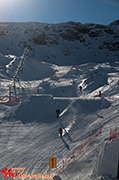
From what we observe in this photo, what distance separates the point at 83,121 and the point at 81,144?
371 centimetres

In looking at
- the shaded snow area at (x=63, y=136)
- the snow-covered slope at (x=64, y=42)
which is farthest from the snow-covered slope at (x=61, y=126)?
the snow-covered slope at (x=64, y=42)

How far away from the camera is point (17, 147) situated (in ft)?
40.4

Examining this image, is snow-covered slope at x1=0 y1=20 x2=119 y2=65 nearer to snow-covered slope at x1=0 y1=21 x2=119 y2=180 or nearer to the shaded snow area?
snow-covered slope at x1=0 y1=21 x2=119 y2=180

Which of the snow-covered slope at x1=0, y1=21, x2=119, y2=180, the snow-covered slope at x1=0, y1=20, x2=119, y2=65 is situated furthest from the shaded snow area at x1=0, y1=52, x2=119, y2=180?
the snow-covered slope at x1=0, y1=20, x2=119, y2=65

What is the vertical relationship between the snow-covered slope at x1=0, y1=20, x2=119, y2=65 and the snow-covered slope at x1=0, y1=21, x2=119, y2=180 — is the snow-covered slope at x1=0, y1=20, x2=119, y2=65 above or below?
above

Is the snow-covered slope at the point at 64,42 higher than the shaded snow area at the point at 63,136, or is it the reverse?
the snow-covered slope at the point at 64,42

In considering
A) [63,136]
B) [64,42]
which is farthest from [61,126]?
[64,42]

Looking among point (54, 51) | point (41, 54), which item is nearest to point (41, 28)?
point (54, 51)

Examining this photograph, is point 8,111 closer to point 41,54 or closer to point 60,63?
point 60,63

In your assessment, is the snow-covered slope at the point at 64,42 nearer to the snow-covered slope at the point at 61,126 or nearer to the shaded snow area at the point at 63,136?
the snow-covered slope at the point at 61,126

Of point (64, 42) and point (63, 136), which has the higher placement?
point (64, 42)

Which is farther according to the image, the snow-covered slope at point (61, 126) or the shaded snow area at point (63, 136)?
the snow-covered slope at point (61, 126)

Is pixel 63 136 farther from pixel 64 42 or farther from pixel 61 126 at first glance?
pixel 64 42

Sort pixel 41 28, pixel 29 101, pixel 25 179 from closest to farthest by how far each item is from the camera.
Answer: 1. pixel 25 179
2. pixel 29 101
3. pixel 41 28
